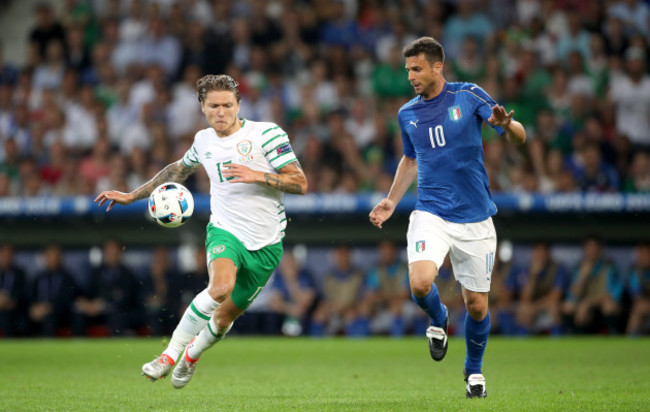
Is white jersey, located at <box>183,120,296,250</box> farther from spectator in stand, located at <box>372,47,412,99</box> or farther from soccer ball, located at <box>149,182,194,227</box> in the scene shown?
spectator in stand, located at <box>372,47,412,99</box>

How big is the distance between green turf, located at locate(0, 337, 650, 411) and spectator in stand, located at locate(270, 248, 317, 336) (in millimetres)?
1298

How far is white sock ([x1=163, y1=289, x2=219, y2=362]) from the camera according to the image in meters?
7.34

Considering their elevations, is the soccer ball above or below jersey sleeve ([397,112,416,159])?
below

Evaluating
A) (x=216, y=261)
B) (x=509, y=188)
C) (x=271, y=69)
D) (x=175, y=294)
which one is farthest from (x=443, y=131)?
(x=271, y=69)

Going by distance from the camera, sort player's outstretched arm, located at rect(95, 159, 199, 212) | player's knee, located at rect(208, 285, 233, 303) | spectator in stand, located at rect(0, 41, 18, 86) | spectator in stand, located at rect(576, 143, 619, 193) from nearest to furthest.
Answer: player's knee, located at rect(208, 285, 233, 303), player's outstretched arm, located at rect(95, 159, 199, 212), spectator in stand, located at rect(576, 143, 619, 193), spectator in stand, located at rect(0, 41, 18, 86)

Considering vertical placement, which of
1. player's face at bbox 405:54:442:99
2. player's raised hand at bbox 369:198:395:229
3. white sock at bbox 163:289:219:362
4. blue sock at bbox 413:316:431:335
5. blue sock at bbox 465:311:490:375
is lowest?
blue sock at bbox 413:316:431:335

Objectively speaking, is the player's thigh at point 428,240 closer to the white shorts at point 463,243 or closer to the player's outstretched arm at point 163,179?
the white shorts at point 463,243

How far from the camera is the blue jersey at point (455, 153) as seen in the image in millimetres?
7621

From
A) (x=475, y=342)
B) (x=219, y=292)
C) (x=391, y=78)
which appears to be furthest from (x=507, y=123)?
(x=391, y=78)

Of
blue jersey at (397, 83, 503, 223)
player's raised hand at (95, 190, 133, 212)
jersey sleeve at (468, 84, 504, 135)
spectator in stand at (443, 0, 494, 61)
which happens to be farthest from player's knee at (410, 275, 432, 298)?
spectator in stand at (443, 0, 494, 61)

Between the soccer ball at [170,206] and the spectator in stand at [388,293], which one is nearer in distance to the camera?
the soccer ball at [170,206]

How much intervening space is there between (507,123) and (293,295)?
9613 millimetres

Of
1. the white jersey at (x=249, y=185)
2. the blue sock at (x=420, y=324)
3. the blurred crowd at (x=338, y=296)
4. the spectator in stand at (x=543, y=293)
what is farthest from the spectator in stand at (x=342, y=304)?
the white jersey at (x=249, y=185)

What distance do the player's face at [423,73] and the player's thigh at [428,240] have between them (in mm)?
1054
